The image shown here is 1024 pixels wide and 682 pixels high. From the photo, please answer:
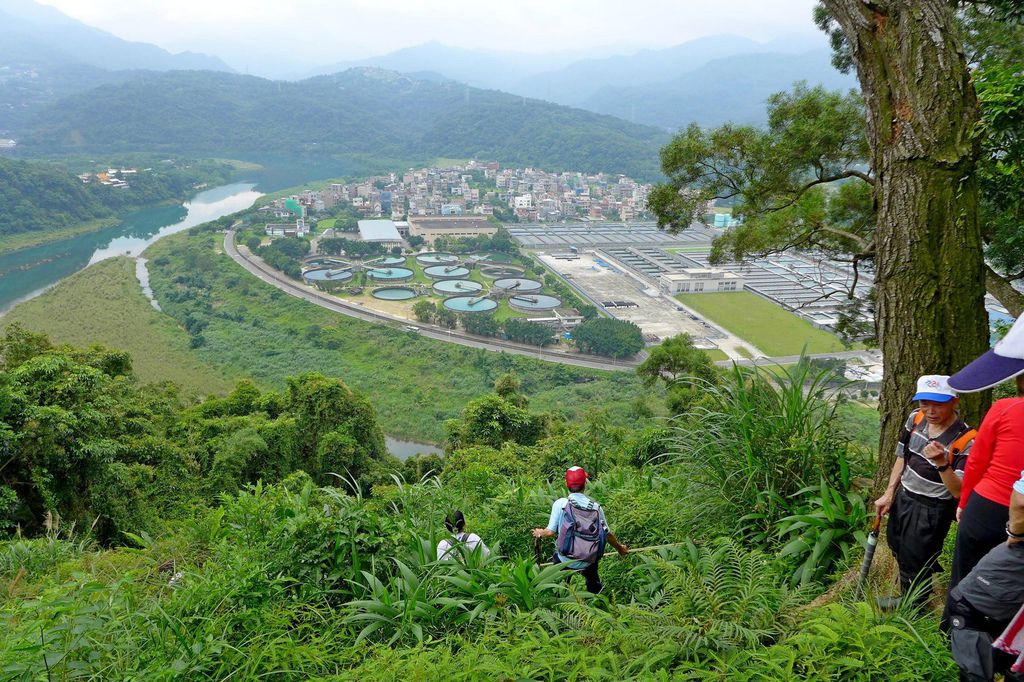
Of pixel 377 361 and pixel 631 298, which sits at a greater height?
pixel 631 298

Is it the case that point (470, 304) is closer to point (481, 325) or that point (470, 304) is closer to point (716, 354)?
point (481, 325)

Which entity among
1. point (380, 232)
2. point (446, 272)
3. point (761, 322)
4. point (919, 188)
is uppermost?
point (919, 188)

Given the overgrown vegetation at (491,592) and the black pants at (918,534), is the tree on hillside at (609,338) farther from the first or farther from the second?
the black pants at (918,534)

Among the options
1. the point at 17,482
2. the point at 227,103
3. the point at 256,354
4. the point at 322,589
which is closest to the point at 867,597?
the point at 322,589

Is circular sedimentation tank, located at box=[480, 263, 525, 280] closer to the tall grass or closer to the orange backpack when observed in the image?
the tall grass

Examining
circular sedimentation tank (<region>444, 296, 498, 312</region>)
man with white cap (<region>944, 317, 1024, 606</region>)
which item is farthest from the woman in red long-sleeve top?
circular sedimentation tank (<region>444, 296, 498, 312</region>)

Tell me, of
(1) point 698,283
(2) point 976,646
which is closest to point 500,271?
(1) point 698,283
